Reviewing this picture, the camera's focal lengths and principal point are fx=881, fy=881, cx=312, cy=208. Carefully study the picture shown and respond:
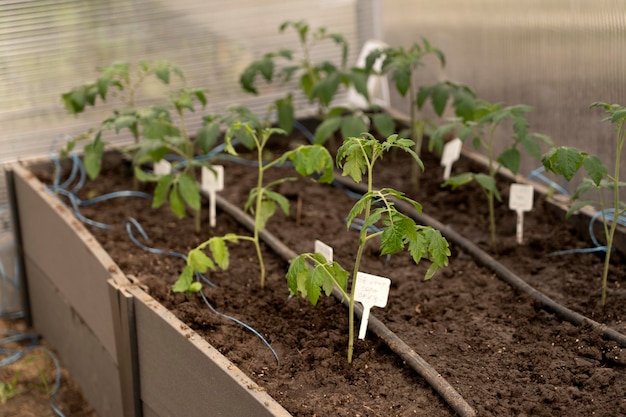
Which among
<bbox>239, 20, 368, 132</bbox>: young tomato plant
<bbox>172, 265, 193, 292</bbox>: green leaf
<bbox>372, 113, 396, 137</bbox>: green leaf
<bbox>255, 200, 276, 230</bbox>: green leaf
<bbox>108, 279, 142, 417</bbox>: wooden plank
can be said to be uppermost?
<bbox>239, 20, 368, 132</bbox>: young tomato plant

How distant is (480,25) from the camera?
3.17m

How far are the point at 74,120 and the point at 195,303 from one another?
1302 mm

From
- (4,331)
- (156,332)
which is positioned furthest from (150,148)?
(4,331)

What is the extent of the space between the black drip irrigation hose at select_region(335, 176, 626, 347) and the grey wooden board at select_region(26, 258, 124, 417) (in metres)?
1.04

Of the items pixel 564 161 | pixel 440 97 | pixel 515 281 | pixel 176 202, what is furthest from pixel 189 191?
pixel 564 161

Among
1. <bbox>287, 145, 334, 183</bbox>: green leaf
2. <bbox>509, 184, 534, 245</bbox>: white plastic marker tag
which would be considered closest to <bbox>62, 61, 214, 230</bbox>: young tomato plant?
<bbox>287, 145, 334, 183</bbox>: green leaf

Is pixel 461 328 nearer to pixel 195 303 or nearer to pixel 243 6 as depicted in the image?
pixel 195 303

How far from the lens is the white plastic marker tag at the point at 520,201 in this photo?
2627 millimetres

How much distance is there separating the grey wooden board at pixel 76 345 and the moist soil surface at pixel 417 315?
11.5 inches

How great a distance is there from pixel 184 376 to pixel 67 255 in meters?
0.90

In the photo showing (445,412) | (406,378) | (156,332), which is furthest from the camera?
(156,332)

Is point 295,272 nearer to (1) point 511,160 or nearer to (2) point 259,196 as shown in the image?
(2) point 259,196

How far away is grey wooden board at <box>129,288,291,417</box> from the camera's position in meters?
1.87

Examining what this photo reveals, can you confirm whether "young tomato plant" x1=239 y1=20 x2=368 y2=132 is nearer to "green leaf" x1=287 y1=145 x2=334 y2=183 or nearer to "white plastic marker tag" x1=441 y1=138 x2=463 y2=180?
"white plastic marker tag" x1=441 y1=138 x2=463 y2=180
